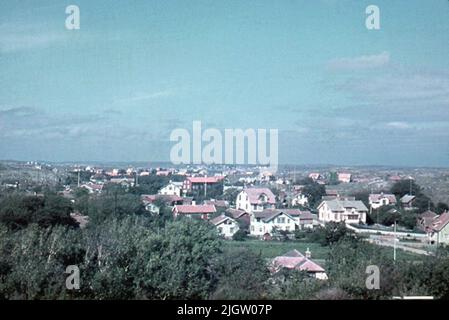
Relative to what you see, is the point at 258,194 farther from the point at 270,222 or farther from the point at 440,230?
the point at 440,230

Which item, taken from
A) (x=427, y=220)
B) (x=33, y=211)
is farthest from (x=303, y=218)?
(x=33, y=211)

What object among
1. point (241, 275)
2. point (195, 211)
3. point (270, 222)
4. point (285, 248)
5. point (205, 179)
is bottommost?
point (241, 275)

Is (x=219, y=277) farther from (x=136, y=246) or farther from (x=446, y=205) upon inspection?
(x=446, y=205)

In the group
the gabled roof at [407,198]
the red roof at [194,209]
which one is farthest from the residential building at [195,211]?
the gabled roof at [407,198]

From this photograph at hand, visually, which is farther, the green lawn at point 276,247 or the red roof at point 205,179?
the red roof at point 205,179

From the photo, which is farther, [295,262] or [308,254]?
[308,254]

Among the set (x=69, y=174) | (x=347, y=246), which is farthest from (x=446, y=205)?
(x=69, y=174)

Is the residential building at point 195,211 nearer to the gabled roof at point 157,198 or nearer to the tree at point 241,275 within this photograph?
the gabled roof at point 157,198
